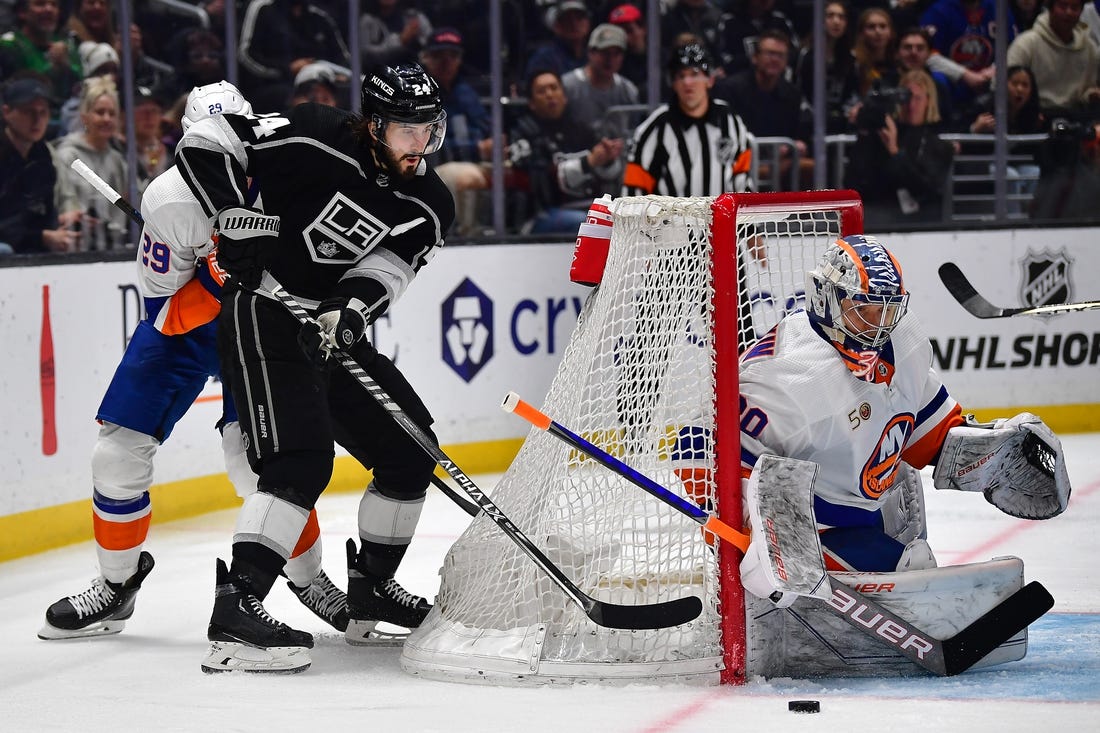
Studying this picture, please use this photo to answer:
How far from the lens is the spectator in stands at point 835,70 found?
6398 millimetres

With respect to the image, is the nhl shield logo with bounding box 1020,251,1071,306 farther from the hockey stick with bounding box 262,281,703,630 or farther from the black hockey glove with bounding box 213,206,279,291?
the black hockey glove with bounding box 213,206,279,291

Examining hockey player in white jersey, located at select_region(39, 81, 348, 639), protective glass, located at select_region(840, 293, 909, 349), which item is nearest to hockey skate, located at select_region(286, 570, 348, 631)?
hockey player in white jersey, located at select_region(39, 81, 348, 639)

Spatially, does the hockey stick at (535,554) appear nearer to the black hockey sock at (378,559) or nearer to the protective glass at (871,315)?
the black hockey sock at (378,559)

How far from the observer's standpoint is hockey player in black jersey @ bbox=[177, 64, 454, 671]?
2.88 m

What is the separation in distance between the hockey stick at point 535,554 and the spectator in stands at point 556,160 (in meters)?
3.20

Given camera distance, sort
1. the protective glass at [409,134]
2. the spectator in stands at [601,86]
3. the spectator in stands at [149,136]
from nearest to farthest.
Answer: the protective glass at [409,134]
the spectator in stands at [149,136]
the spectator in stands at [601,86]

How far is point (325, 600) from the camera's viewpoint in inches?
132

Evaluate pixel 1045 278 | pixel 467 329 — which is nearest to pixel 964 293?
pixel 467 329

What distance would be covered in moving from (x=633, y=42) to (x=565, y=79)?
0.32 m

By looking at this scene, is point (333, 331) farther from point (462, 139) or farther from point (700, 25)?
point (700, 25)

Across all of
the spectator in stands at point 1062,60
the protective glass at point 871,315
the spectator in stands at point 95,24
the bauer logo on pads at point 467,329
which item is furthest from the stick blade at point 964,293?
the spectator in stands at point 1062,60

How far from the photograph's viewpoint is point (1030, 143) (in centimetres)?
651

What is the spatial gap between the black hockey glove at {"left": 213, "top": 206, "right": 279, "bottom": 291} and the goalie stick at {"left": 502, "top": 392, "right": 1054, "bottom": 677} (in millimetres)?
640

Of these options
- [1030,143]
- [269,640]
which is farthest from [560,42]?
[269,640]
